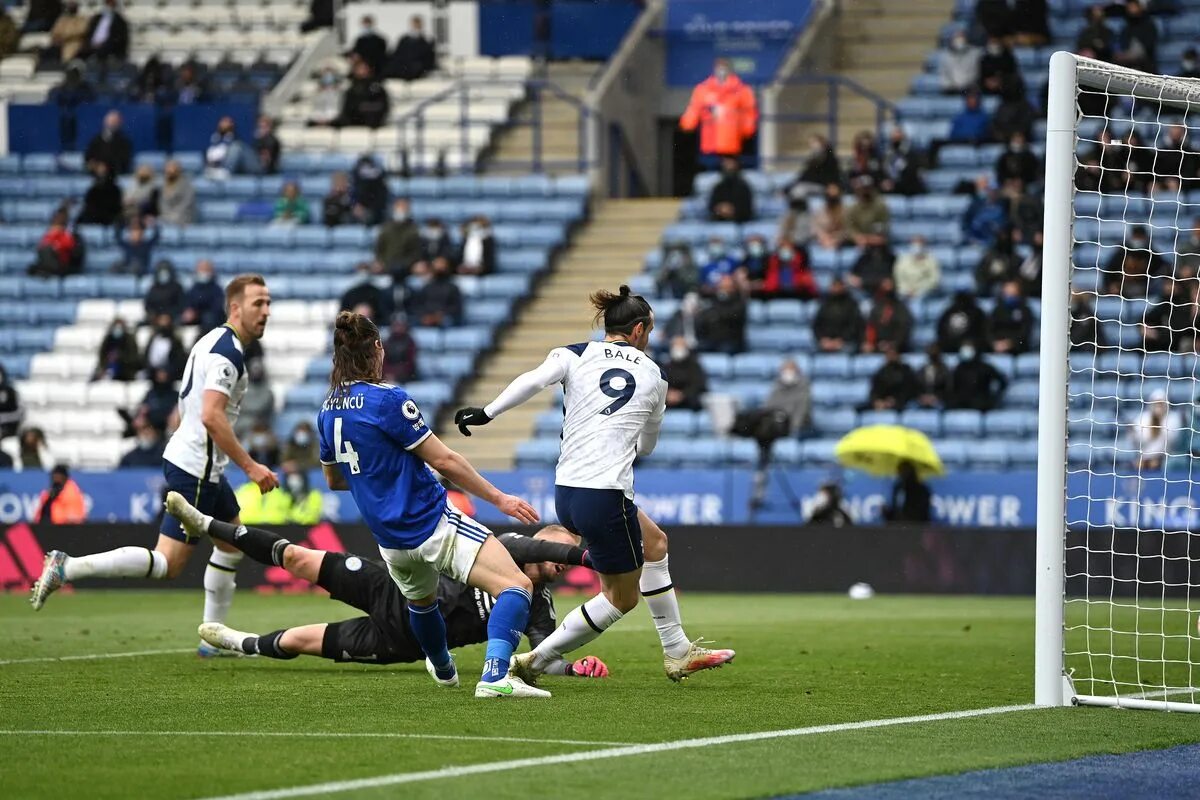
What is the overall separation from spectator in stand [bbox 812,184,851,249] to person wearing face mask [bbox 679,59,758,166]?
7.65ft

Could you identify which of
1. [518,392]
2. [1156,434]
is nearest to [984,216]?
[1156,434]

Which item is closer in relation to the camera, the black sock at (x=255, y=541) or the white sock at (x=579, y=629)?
the white sock at (x=579, y=629)

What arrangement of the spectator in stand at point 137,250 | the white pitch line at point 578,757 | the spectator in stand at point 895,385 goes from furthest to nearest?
1. the spectator in stand at point 137,250
2. the spectator in stand at point 895,385
3. the white pitch line at point 578,757

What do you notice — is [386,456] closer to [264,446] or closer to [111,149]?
[264,446]

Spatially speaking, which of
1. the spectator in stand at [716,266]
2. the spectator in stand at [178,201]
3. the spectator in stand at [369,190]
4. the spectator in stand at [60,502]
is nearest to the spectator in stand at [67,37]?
the spectator in stand at [178,201]

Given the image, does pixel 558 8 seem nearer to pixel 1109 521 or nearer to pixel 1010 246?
pixel 1010 246

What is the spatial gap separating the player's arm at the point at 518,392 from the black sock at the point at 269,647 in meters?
2.15

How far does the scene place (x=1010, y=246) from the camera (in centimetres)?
2295

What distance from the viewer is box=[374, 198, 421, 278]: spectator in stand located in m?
25.4

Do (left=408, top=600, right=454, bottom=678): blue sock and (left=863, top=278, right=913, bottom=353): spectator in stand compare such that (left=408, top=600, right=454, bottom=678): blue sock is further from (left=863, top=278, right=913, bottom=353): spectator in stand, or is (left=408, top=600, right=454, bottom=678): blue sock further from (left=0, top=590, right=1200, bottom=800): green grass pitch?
(left=863, top=278, right=913, bottom=353): spectator in stand

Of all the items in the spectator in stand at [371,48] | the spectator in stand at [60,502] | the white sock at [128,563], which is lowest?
the spectator in stand at [60,502]

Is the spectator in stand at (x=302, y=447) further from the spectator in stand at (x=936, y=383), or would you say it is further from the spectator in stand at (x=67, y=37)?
the spectator in stand at (x=67, y=37)

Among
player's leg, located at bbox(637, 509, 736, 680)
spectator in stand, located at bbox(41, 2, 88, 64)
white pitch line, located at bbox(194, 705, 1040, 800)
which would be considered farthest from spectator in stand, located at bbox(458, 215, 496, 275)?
white pitch line, located at bbox(194, 705, 1040, 800)

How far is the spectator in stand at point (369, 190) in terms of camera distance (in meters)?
26.5
